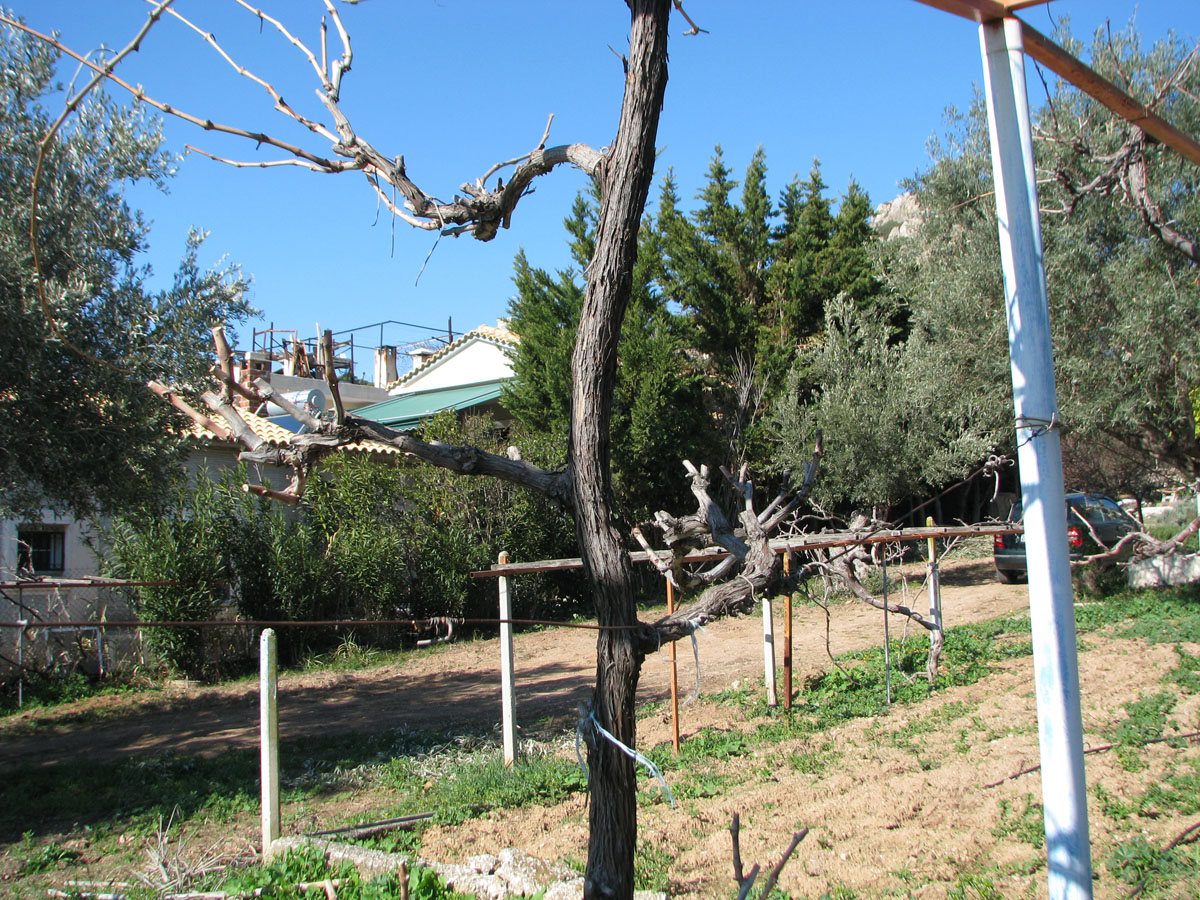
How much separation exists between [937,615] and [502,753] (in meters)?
5.32

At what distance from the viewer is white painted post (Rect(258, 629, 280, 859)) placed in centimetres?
544

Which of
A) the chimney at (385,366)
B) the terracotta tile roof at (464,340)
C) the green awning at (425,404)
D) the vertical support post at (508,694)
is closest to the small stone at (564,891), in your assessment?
the vertical support post at (508,694)

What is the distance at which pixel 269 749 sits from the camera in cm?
559

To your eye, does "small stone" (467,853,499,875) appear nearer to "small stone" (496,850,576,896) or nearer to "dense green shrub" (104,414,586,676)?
"small stone" (496,850,576,896)

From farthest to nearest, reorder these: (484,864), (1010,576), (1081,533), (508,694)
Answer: (1010,576) → (1081,533) → (508,694) → (484,864)

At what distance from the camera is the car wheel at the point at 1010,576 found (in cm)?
1645

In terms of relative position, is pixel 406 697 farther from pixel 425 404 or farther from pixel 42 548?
pixel 425 404

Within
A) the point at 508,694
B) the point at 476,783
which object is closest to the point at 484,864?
the point at 476,783

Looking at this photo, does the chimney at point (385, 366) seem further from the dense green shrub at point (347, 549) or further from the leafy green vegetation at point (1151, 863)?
the leafy green vegetation at point (1151, 863)

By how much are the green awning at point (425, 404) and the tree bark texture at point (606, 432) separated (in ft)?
46.2

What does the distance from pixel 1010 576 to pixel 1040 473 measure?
16.0 m

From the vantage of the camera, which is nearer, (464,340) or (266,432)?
(266,432)

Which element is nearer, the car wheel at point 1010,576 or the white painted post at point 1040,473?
the white painted post at point 1040,473

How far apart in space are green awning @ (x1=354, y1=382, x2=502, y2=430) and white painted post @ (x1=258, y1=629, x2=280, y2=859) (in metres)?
11.0
